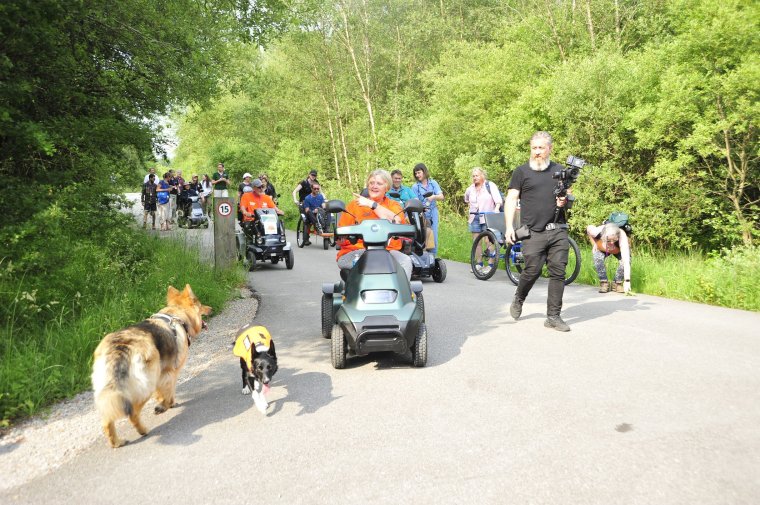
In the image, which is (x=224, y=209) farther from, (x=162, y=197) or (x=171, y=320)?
(x=162, y=197)

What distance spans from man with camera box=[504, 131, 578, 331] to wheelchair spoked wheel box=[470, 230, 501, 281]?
4.04 meters

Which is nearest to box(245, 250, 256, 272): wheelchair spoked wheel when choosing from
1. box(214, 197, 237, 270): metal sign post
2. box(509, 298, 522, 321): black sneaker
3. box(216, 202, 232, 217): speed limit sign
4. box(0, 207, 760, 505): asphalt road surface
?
box(214, 197, 237, 270): metal sign post

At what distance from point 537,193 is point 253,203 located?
8.69m

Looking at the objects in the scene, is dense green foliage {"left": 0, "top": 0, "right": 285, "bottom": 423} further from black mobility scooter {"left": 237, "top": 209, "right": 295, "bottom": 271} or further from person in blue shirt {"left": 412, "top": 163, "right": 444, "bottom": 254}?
person in blue shirt {"left": 412, "top": 163, "right": 444, "bottom": 254}

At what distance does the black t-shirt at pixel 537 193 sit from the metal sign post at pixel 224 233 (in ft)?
19.2

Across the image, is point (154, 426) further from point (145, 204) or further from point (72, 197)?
point (145, 204)

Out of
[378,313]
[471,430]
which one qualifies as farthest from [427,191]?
[471,430]

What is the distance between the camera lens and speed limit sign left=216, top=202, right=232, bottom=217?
10758mm

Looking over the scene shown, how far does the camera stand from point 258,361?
13.7ft

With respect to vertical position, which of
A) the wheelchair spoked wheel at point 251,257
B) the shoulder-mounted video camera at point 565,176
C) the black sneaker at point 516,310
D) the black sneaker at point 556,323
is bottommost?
the black sneaker at point 556,323

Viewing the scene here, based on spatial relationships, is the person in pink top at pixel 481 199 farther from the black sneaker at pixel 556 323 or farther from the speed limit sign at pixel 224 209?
the black sneaker at pixel 556 323

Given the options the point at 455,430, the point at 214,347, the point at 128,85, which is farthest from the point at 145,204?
the point at 455,430

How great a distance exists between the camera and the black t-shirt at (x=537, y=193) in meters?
6.73

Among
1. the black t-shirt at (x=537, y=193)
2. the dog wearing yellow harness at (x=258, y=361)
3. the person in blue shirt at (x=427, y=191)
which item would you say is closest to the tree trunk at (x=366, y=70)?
the person in blue shirt at (x=427, y=191)
